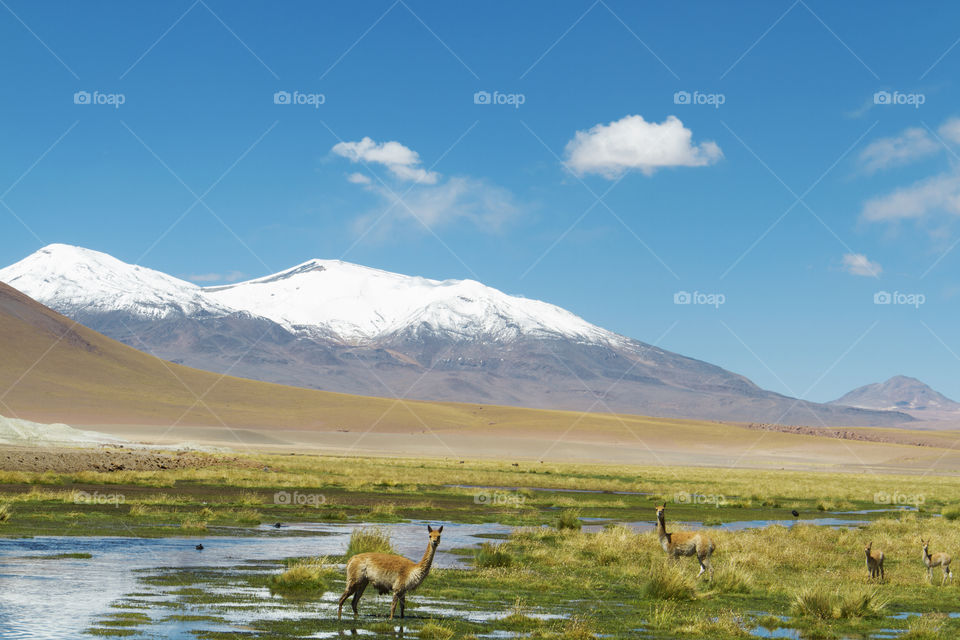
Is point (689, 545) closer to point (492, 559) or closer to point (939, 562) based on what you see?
point (492, 559)

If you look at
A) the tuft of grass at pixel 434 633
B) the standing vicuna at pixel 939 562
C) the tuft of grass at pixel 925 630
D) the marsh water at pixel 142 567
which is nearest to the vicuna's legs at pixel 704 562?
the tuft of grass at pixel 925 630

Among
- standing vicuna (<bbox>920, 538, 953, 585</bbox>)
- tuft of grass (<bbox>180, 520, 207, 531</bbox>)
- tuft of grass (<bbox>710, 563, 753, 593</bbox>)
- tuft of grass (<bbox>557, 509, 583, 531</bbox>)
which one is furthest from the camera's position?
tuft of grass (<bbox>557, 509, 583, 531</bbox>)

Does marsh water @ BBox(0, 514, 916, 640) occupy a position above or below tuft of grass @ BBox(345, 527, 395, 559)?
below

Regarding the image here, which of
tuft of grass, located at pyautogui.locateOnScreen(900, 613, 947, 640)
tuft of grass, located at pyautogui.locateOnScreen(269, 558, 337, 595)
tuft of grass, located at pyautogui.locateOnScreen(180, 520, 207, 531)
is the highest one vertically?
tuft of grass, located at pyautogui.locateOnScreen(180, 520, 207, 531)

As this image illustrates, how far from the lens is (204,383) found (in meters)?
182

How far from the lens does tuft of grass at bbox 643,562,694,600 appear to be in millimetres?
19031

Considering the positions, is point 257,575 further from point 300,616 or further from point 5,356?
point 5,356

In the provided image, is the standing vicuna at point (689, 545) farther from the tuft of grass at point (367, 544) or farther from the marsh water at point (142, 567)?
the tuft of grass at point (367, 544)

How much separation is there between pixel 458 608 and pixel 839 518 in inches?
1291

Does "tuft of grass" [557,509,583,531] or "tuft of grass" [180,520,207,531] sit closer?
"tuft of grass" [180,520,207,531]

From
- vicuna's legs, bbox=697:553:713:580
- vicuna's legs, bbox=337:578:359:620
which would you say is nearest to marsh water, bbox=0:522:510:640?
vicuna's legs, bbox=337:578:359:620

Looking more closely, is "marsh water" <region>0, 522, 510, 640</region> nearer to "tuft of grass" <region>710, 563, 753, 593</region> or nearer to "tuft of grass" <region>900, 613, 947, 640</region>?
"tuft of grass" <region>710, 563, 753, 593</region>

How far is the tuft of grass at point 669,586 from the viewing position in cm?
1903

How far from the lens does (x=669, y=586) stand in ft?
62.7
